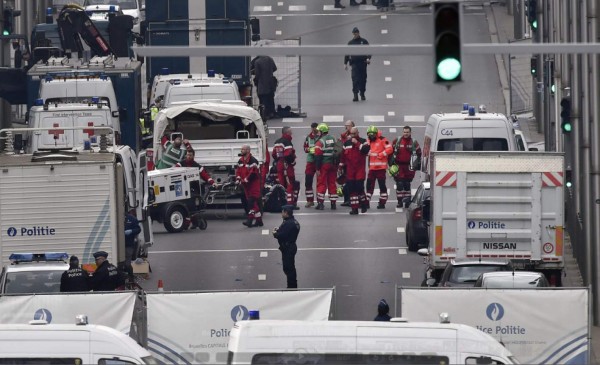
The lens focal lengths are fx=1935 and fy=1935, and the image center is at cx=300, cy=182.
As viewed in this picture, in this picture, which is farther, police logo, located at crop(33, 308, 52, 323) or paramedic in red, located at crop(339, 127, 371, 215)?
paramedic in red, located at crop(339, 127, 371, 215)

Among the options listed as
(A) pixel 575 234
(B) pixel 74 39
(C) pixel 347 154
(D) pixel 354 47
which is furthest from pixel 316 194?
(D) pixel 354 47

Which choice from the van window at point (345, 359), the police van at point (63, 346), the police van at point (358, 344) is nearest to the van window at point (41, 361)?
the police van at point (63, 346)

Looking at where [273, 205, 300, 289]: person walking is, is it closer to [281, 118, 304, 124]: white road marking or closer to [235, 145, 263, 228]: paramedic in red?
[235, 145, 263, 228]: paramedic in red

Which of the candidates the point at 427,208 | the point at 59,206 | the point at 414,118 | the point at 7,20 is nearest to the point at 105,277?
the point at 59,206

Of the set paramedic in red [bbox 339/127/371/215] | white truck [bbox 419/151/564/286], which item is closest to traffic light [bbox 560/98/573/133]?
white truck [bbox 419/151/564/286]

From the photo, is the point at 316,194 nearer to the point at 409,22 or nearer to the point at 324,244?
the point at 324,244

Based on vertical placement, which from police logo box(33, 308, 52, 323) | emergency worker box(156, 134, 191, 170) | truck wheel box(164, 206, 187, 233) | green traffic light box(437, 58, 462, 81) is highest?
green traffic light box(437, 58, 462, 81)

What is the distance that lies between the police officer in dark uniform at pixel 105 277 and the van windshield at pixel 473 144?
10400 millimetres

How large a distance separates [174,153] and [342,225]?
365 cm

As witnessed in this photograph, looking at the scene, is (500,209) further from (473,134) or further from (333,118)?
(333,118)

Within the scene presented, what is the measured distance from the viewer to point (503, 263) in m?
28.6

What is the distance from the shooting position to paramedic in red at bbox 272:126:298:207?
39.7 m

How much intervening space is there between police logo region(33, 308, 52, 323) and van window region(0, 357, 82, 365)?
4.40 m

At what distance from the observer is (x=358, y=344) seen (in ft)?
57.5
